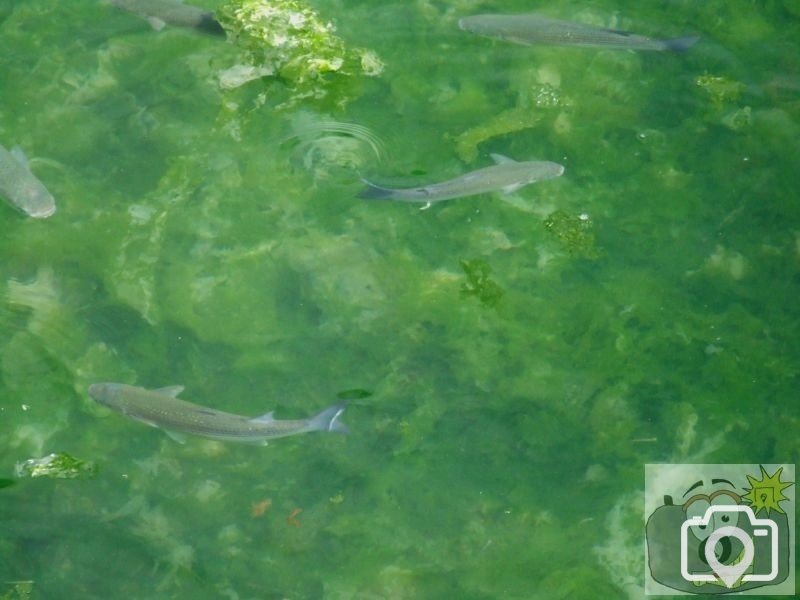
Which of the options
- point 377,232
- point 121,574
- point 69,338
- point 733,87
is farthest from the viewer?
point 733,87

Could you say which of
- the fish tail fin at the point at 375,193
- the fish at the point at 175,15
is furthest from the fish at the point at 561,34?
→ the fish at the point at 175,15

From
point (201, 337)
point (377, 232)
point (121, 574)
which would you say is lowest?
point (121, 574)

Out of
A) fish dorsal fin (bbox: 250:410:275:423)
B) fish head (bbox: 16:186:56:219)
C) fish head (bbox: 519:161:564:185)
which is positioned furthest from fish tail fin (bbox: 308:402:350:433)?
fish head (bbox: 16:186:56:219)

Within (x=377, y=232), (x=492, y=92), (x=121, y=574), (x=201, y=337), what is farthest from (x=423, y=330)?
(x=121, y=574)

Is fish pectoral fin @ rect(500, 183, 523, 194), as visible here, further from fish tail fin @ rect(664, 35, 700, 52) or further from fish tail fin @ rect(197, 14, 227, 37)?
fish tail fin @ rect(197, 14, 227, 37)

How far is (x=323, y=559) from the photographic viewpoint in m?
5.21

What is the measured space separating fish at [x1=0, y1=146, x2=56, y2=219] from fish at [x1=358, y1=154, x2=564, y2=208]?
2137 mm

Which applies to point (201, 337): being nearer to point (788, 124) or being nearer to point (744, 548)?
point (744, 548)

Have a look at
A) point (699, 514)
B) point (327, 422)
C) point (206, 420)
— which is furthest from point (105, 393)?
point (699, 514)

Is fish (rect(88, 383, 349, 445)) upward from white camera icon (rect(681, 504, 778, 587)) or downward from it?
upward

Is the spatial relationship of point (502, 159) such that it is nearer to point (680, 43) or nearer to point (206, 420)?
point (680, 43)

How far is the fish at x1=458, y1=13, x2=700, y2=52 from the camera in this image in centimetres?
621

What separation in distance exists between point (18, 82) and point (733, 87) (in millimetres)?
5243

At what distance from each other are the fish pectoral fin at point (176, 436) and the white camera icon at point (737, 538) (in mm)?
3128
